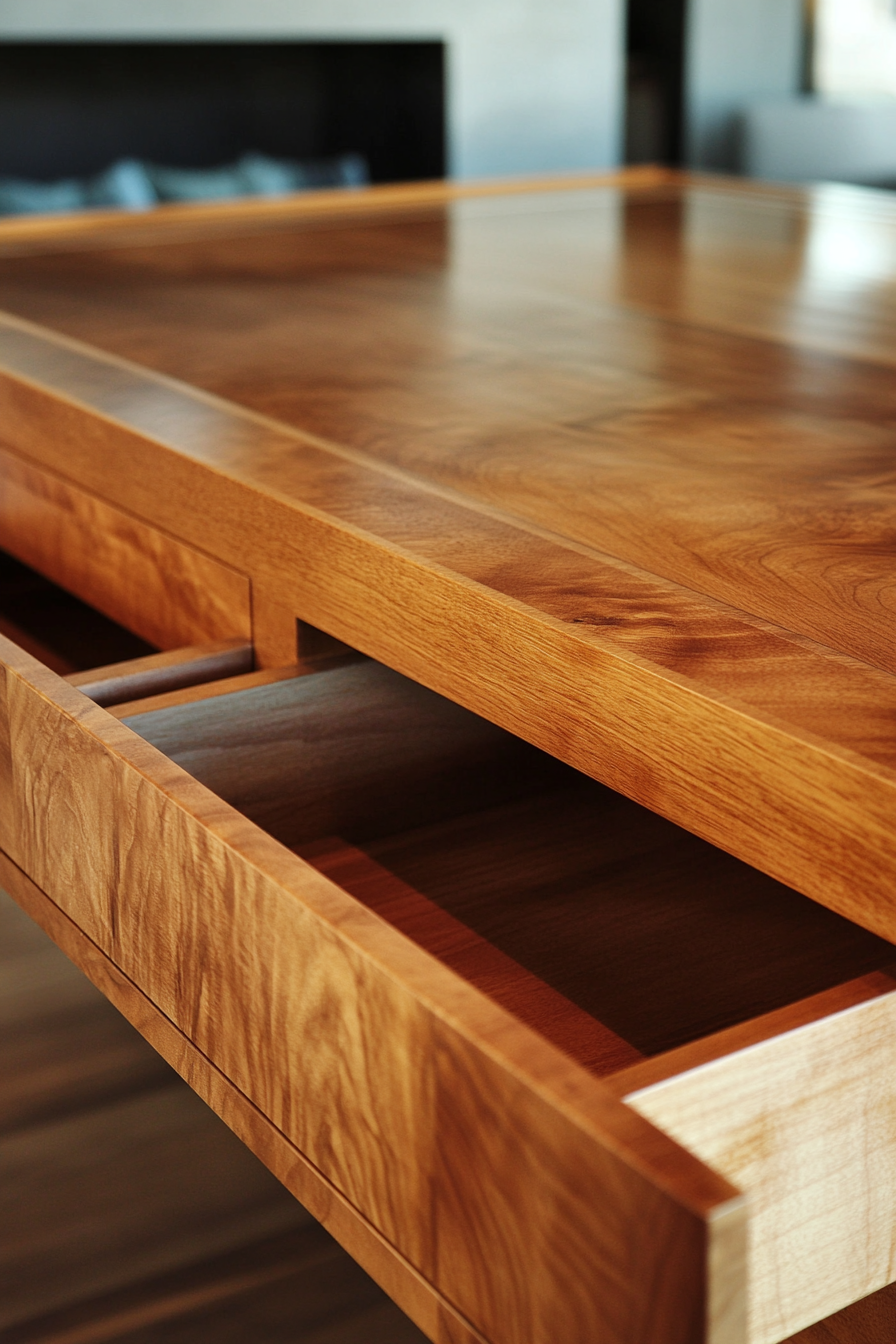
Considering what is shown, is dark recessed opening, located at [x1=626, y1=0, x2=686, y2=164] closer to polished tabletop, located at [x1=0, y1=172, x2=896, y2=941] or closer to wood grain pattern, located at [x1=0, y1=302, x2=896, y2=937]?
polished tabletop, located at [x1=0, y1=172, x2=896, y2=941]

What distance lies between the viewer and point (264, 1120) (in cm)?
36

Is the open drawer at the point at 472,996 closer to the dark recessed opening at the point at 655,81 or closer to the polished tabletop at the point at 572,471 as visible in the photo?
the polished tabletop at the point at 572,471

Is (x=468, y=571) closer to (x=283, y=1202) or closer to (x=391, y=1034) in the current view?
(x=391, y=1034)

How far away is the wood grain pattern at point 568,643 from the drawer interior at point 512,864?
0.05 m

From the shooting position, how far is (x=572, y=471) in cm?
55

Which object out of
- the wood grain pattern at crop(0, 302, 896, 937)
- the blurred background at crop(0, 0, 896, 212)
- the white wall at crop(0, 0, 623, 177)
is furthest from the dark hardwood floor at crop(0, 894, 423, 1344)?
the white wall at crop(0, 0, 623, 177)

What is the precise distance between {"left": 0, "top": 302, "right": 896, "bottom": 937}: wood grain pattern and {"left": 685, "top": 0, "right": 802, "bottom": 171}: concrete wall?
328 centimetres

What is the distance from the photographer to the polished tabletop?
0.35m

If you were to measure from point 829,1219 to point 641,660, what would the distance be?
0.14 m

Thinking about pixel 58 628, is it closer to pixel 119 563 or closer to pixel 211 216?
pixel 119 563

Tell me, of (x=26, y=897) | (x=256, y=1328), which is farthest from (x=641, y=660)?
(x=256, y=1328)

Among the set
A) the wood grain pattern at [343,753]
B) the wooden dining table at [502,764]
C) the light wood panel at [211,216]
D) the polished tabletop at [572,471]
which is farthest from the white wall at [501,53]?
the wood grain pattern at [343,753]

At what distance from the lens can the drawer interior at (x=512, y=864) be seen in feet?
1.50

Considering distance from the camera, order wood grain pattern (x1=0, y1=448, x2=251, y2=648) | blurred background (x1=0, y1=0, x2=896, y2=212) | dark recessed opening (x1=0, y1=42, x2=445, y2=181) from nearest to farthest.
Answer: wood grain pattern (x1=0, y1=448, x2=251, y2=648) < blurred background (x1=0, y1=0, x2=896, y2=212) < dark recessed opening (x1=0, y1=42, x2=445, y2=181)
